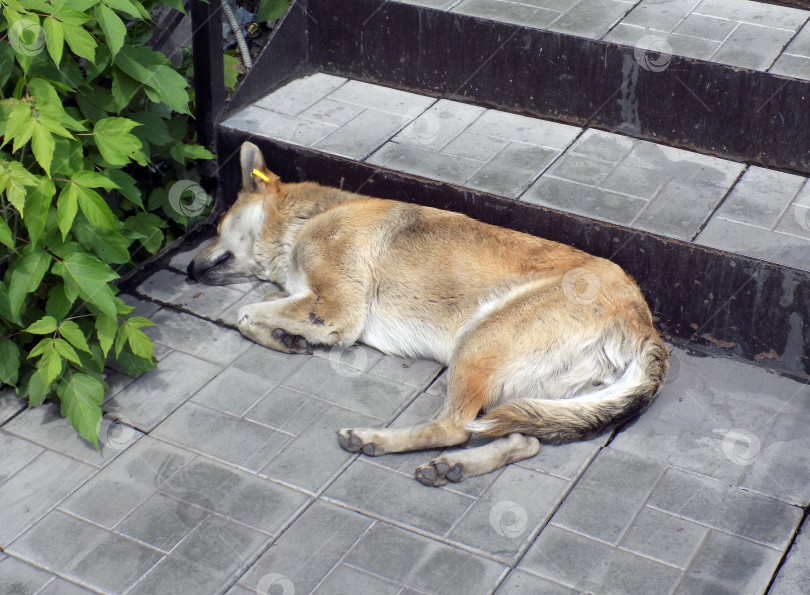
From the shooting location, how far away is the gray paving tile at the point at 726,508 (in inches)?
151

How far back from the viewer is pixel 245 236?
5465mm

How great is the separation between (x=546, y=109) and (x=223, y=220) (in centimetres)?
214

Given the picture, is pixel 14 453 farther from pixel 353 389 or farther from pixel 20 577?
pixel 353 389

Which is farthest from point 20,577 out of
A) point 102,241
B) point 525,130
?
point 525,130

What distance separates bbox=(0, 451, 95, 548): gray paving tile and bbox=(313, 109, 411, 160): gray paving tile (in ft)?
7.82

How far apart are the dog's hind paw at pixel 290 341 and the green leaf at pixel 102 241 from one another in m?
0.91

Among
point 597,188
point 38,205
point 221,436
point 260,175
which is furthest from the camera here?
point 260,175

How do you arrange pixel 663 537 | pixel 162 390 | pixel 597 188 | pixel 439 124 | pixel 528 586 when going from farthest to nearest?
pixel 439 124 → pixel 597 188 → pixel 162 390 → pixel 663 537 → pixel 528 586

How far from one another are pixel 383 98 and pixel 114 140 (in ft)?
8.04

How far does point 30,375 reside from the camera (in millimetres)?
4551

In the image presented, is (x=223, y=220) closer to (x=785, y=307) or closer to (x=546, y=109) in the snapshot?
(x=546, y=109)

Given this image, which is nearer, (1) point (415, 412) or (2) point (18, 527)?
(2) point (18, 527)

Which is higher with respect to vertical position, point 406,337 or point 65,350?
point 65,350

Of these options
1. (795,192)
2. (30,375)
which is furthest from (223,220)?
(795,192)
